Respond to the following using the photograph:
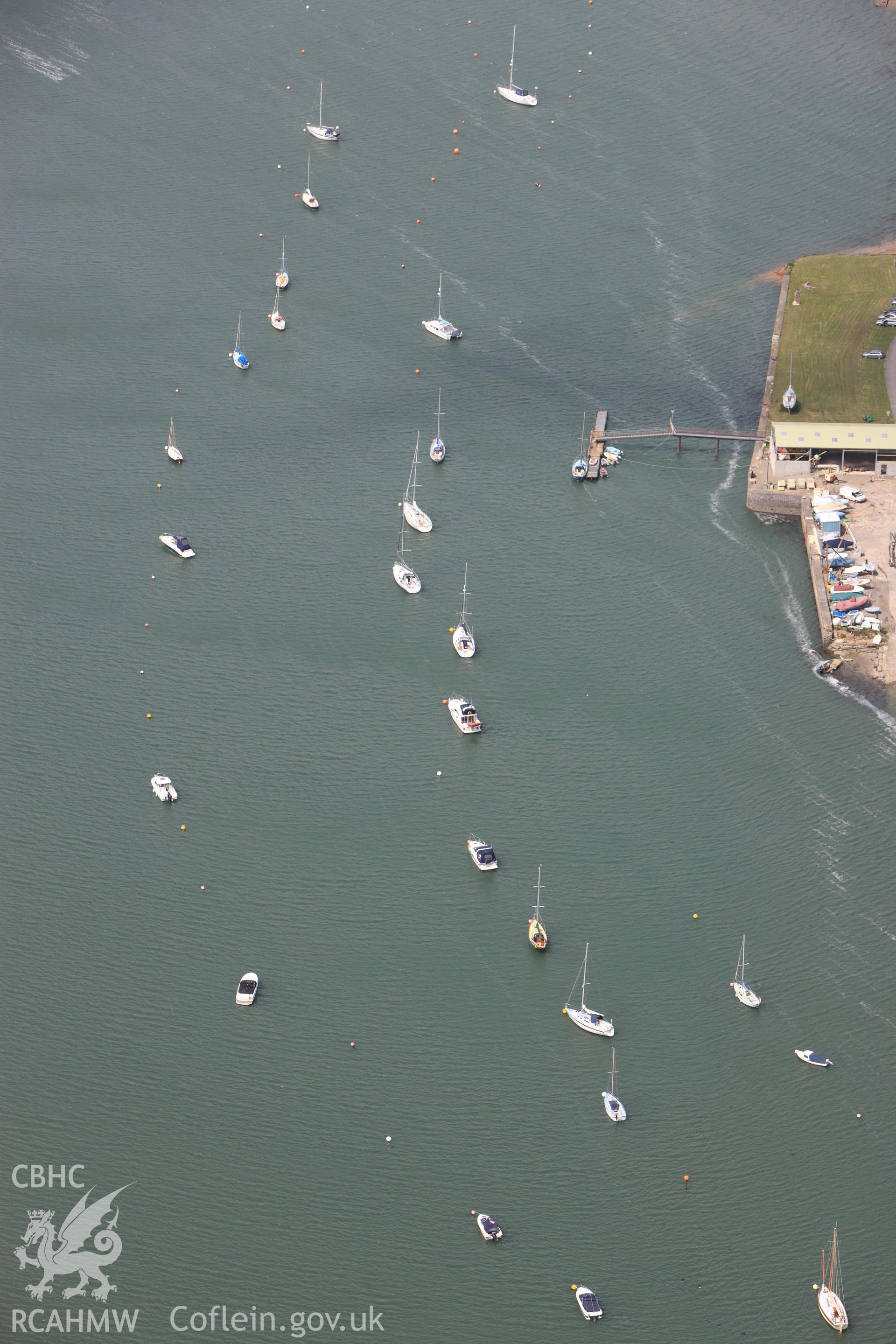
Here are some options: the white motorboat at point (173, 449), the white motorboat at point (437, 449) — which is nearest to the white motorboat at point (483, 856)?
the white motorboat at point (437, 449)

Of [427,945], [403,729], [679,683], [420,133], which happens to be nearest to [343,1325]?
[427,945]

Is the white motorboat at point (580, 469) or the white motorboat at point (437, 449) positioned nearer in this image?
the white motorboat at point (580, 469)

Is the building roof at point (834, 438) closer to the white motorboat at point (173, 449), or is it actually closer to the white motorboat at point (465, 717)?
the white motorboat at point (465, 717)

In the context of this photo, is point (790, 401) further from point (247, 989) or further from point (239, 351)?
point (247, 989)

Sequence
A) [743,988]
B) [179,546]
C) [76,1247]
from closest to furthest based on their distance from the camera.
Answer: [76,1247], [743,988], [179,546]

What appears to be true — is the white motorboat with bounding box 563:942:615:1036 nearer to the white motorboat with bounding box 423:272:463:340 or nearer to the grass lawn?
the grass lawn

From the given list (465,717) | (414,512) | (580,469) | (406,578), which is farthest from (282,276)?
(465,717)
